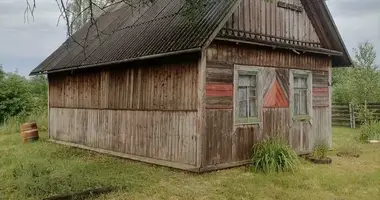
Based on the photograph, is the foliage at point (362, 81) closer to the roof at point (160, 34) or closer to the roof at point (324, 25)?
the roof at point (324, 25)

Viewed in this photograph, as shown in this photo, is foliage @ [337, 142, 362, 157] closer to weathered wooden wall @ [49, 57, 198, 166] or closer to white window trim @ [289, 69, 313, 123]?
white window trim @ [289, 69, 313, 123]

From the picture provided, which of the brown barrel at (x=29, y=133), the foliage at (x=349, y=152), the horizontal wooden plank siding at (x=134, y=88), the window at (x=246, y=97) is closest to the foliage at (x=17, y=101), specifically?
the brown barrel at (x=29, y=133)

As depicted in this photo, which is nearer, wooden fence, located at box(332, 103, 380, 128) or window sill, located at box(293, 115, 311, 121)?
window sill, located at box(293, 115, 311, 121)

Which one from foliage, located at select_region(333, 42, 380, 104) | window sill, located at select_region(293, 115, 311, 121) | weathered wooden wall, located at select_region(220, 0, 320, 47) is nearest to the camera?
weathered wooden wall, located at select_region(220, 0, 320, 47)

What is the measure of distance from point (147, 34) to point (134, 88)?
1.57 metres

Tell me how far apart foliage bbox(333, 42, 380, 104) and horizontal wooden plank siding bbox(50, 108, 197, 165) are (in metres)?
16.3

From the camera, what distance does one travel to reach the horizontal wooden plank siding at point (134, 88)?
9.34 m

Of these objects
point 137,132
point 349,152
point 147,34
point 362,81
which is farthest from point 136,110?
point 362,81

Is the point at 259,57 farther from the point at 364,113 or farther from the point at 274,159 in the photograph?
the point at 364,113

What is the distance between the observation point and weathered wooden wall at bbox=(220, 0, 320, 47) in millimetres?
9609

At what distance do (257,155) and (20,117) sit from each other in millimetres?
16232

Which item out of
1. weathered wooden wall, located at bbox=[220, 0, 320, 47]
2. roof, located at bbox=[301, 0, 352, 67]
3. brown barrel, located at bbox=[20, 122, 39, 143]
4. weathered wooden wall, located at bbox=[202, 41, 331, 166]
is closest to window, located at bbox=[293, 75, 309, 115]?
weathered wooden wall, located at bbox=[202, 41, 331, 166]

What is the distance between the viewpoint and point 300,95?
39.0ft

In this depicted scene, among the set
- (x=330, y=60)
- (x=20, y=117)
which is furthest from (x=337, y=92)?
(x=20, y=117)
